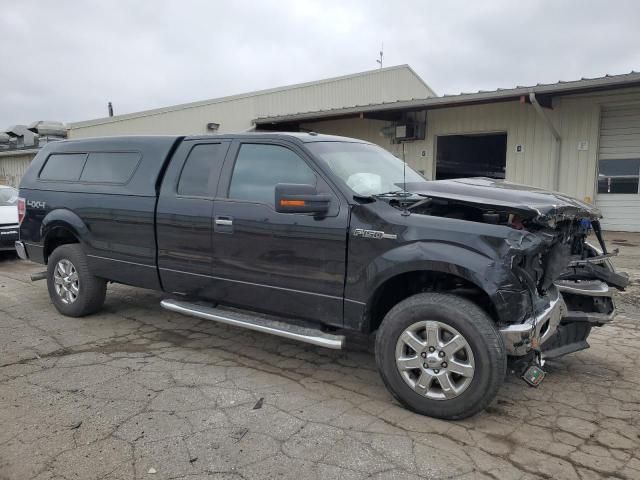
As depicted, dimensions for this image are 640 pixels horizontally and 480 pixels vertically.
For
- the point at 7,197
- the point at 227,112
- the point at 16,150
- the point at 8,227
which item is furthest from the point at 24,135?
the point at 8,227

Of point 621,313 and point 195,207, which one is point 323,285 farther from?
point 621,313

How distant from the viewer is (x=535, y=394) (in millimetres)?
3701

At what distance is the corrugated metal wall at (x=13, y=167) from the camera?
75.3ft

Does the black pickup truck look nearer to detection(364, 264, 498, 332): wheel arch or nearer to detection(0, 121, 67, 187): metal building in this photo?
detection(364, 264, 498, 332): wheel arch

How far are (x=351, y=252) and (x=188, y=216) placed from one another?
1.66 meters

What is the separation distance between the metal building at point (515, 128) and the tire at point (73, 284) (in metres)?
6.93

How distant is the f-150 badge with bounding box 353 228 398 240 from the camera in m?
3.42

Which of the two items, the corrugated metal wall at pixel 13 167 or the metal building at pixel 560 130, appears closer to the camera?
the metal building at pixel 560 130

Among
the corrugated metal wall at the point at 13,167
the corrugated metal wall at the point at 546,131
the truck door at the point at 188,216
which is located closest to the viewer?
the truck door at the point at 188,216

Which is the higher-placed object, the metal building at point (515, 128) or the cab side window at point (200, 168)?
the metal building at point (515, 128)

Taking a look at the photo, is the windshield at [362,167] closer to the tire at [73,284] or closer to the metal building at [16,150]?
the tire at [73,284]

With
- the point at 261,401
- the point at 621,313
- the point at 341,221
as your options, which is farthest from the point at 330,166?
the point at 621,313

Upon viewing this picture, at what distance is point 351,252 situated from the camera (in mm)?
3594

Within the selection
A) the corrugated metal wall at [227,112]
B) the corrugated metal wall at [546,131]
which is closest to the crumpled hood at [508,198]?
the corrugated metal wall at [546,131]
